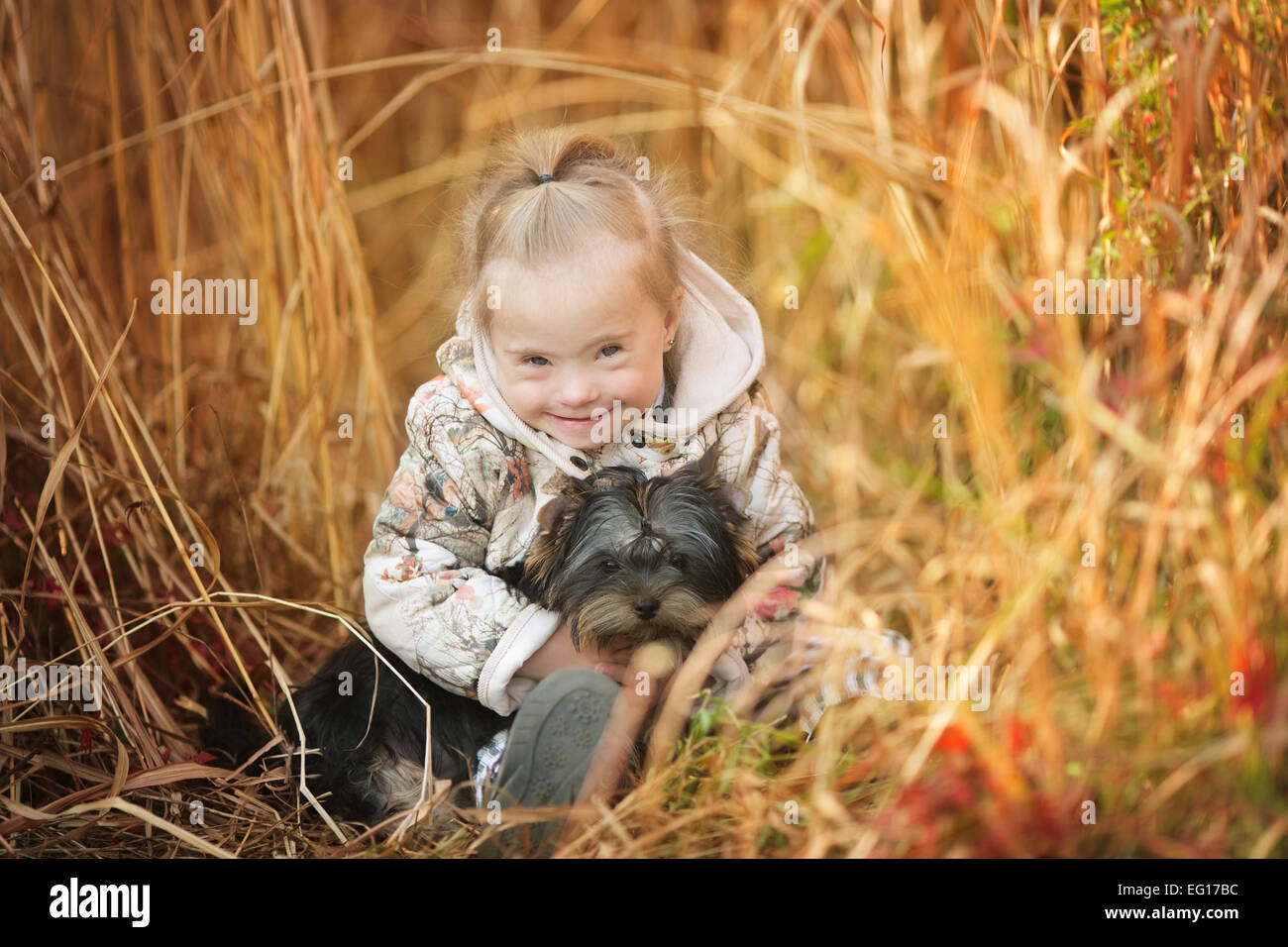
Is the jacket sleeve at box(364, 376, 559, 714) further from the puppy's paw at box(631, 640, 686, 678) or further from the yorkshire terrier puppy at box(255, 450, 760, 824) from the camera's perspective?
the puppy's paw at box(631, 640, 686, 678)

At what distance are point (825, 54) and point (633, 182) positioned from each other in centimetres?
198

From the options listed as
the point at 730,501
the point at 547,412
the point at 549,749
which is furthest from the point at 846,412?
the point at 549,749

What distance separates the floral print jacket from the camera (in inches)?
84.8

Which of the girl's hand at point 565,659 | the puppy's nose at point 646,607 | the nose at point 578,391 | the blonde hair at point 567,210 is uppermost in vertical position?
the blonde hair at point 567,210

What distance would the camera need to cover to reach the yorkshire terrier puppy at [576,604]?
6.72 ft

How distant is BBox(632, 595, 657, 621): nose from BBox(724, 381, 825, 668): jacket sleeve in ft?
1.19

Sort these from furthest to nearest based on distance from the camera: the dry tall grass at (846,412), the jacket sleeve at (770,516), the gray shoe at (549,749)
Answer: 1. the jacket sleeve at (770,516)
2. the gray shoe at (549,749)
3. the dry tall grass at (846,412)

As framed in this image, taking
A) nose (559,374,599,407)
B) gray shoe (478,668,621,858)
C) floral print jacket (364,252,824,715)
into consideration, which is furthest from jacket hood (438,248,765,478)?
gray shoe (478,668,621,858)

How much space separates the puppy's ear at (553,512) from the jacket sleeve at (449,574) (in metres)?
0.16

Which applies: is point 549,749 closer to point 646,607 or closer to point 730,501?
point 646,607

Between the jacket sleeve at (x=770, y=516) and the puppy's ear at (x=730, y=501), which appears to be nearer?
the puppy's ear at (x=730, y=501)

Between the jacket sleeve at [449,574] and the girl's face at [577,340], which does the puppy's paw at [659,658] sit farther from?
the girl's face at [577,340]

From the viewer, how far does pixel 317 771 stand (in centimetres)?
226

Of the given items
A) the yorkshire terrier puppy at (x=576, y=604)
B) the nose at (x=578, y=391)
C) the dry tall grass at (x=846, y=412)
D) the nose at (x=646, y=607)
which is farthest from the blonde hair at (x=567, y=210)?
the nose at (x=646, y=607)
